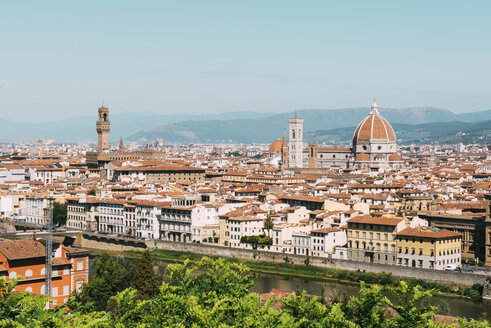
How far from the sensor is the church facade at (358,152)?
97438 millimetres

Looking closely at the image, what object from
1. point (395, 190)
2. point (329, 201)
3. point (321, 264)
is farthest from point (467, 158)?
point (321, 264)

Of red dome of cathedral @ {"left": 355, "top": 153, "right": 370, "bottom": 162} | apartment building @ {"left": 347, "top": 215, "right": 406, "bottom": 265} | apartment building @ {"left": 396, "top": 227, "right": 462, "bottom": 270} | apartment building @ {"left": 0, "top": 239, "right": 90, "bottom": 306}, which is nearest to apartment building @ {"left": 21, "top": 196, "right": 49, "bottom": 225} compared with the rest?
apartment building @ {"left": 347, "top": 215, "right": 406, "bottom": 265}

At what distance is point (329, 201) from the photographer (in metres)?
50.1

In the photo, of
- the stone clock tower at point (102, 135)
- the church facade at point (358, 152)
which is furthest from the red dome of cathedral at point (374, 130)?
the stone clock tower at point (102, 135)

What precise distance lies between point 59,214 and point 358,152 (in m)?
50.2

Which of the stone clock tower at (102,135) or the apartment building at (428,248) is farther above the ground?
the stone clock tower at (102,135)

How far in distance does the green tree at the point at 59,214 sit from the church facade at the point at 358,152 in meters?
41.1

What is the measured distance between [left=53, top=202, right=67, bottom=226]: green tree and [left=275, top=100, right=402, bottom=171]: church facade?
4108 cm

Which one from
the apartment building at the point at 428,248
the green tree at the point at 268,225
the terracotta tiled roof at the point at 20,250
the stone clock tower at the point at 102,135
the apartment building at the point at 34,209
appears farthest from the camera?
the stone clock tower at the point at 102,135

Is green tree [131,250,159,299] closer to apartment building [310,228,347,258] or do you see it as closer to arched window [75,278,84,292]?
arched window [75,278,84,292]

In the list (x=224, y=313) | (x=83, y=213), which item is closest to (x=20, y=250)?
(x=224, y=313)

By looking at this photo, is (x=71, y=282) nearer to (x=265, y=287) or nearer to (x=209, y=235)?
(x=265, y=287)

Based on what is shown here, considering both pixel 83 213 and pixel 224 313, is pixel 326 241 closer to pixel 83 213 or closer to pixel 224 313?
pixel 83 213

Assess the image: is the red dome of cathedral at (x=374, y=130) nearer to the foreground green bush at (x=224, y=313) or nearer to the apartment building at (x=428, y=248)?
the apartment building at (x=428, y=248)
